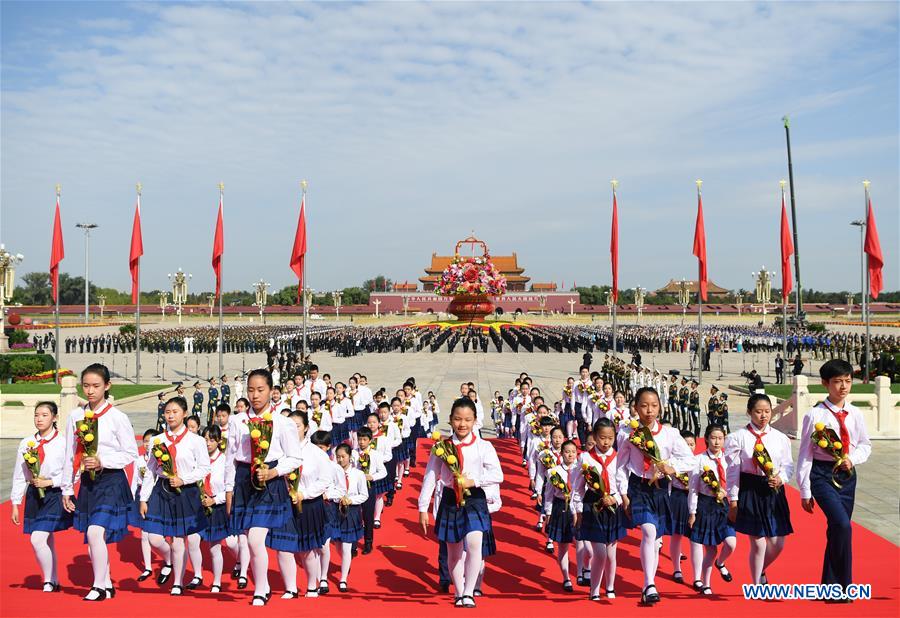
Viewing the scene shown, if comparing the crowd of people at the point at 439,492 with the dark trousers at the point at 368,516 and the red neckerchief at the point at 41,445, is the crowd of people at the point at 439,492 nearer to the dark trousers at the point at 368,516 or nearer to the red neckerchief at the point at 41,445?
the red neckerchief at the point at 41,445

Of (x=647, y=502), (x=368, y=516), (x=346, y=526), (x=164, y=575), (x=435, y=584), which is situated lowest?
(x=435, y=584)

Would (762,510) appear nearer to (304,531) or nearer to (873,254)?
(304,531)

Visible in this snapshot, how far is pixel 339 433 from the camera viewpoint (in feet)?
36.3

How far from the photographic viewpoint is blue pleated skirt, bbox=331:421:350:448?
35.2 ft

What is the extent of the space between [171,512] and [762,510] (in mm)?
4782

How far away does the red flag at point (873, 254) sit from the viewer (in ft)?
51.3

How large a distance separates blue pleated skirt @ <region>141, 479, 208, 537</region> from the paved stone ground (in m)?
5.34

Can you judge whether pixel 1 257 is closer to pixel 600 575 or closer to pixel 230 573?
pixel 230 573

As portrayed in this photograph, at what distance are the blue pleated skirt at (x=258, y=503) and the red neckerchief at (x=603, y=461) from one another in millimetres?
2479

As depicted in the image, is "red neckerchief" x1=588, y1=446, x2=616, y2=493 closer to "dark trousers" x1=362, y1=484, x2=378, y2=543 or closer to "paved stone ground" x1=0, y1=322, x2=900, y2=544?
"dark trousers" x1=362, y1=484, x2=378, y2=543

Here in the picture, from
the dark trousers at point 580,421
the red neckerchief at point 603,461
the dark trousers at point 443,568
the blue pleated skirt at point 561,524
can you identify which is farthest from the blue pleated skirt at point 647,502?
the dark trousers at point 580,421

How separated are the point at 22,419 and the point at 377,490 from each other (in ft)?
35.7

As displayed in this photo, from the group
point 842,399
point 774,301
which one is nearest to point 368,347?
point 842,399

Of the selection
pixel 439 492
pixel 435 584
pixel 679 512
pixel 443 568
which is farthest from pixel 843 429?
pixel 435 584
